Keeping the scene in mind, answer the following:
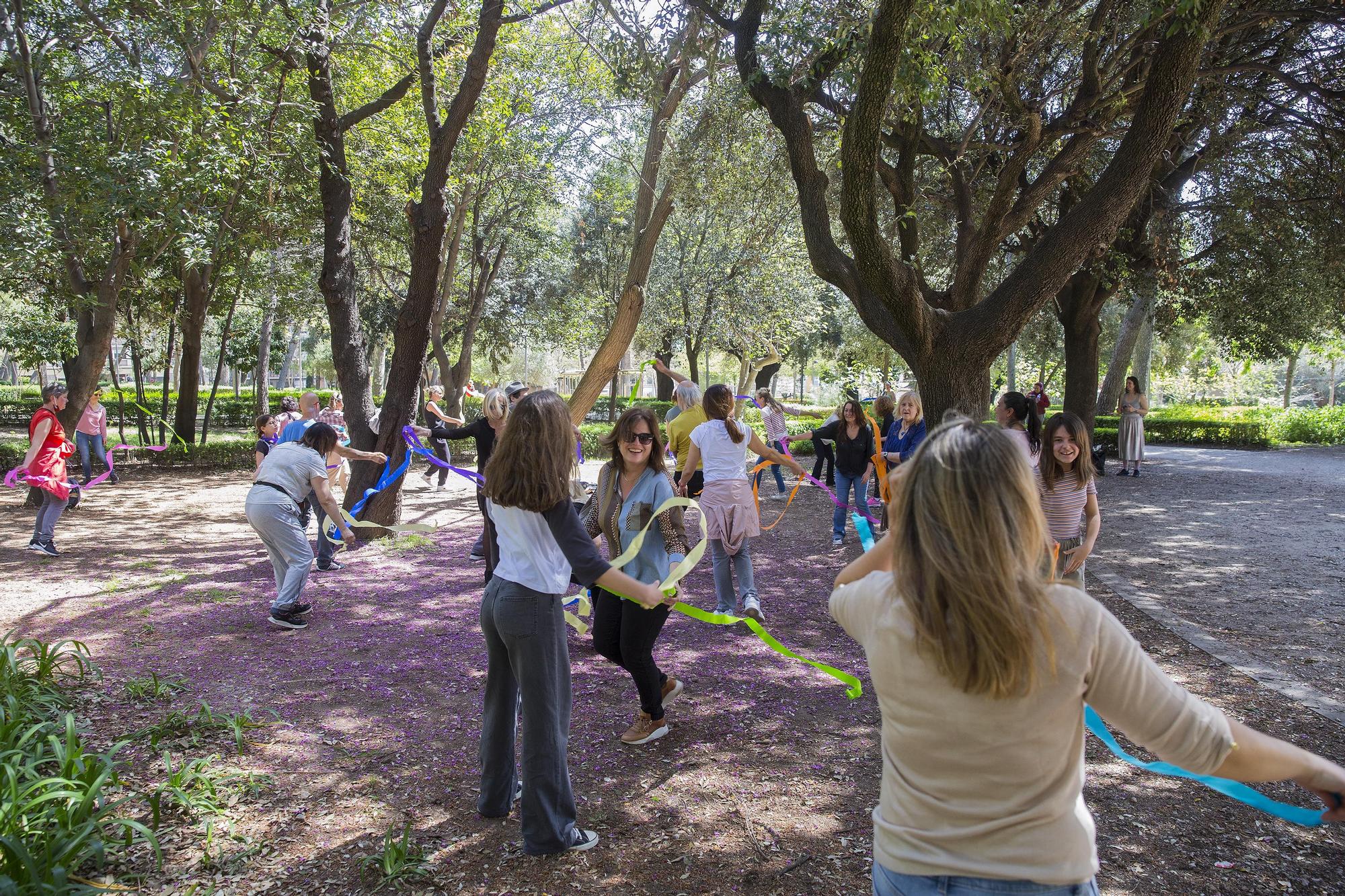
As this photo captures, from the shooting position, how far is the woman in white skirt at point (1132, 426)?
56.3 ft

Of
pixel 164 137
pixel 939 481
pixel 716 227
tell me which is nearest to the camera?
pixel 939 481

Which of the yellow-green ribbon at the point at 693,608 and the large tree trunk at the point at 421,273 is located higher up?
the large tree trunk at the point at 421,273

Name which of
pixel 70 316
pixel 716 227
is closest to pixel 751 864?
pixel 716 227

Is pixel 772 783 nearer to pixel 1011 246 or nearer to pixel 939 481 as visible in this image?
pixel 939 481

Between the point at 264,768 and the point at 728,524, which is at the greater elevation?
the point at 728,524

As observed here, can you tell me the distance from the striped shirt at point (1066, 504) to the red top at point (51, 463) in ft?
31.5

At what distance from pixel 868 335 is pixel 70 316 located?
26779 millimetres

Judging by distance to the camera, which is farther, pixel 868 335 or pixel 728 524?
pixel 868 335

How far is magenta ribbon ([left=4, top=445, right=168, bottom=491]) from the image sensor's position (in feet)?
30.6

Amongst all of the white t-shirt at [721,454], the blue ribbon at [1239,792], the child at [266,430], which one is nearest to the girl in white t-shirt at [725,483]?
the white t-shirt at [721,454]

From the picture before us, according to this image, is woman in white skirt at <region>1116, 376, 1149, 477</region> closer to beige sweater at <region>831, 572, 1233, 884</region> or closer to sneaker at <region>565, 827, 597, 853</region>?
sneaker at <region>565, 827, 597, 853</region>

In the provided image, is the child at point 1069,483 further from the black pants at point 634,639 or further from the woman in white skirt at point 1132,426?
the woman in white skirt at point 1132,426

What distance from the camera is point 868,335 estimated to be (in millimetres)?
33781

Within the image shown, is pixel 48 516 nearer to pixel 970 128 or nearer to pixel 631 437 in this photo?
pixel 631 437
